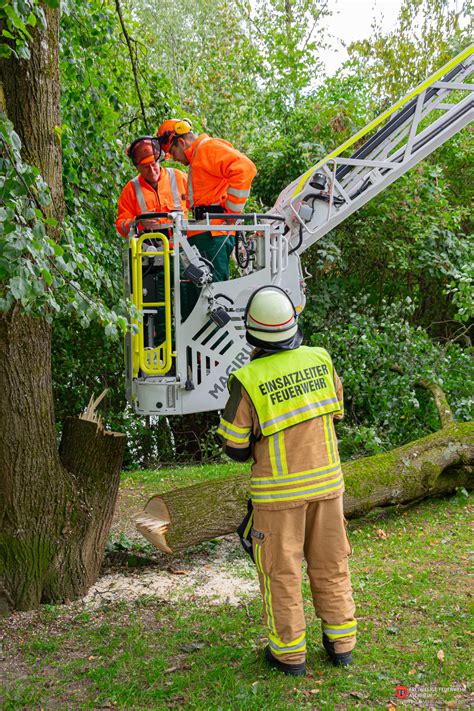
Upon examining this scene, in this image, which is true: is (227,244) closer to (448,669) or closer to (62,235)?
(62,235)

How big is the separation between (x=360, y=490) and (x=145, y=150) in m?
2.97

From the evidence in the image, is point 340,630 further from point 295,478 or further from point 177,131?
point 177,131

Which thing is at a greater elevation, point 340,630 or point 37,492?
point 37,492

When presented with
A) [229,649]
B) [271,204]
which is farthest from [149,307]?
[271,204]

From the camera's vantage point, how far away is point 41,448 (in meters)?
4.20

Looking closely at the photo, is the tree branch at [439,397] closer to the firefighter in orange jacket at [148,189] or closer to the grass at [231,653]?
the grass at [231,653]

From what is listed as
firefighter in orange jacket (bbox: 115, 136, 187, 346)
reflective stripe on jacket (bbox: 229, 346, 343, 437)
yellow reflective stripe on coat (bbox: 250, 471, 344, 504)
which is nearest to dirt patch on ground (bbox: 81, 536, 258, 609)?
→ yellow reflective stripe on coat (bbox: 250, 471, 344, 504)

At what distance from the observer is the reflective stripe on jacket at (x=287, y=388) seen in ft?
10.9

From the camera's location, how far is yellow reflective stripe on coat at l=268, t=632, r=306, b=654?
337 cm

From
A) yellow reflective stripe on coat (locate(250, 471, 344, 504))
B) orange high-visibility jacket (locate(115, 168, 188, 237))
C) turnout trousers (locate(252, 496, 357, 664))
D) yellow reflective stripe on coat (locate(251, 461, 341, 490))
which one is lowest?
turnout trousers (locate(252, 496, 357, 664))

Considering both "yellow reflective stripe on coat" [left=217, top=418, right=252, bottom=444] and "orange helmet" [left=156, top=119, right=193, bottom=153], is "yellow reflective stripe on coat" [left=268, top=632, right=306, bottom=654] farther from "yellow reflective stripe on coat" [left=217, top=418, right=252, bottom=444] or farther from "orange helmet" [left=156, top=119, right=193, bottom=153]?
"orange helmet" [left=156, top=119, right=193, bottom=153]

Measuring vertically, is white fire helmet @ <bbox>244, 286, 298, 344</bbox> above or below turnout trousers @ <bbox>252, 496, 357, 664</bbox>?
above

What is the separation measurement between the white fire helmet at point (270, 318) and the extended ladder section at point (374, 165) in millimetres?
2045

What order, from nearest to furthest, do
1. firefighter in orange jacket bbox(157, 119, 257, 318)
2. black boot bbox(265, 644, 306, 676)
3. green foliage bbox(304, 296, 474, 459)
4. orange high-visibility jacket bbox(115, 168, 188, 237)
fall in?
black boot bbox(265, 644, 306, 676), firefighter in orange jacket bbox(157, 119, 257, 318), orange high-visibility jacket bbox(115, 168, 188, 237), green foliage bbox(304, 296, 474, 459)
